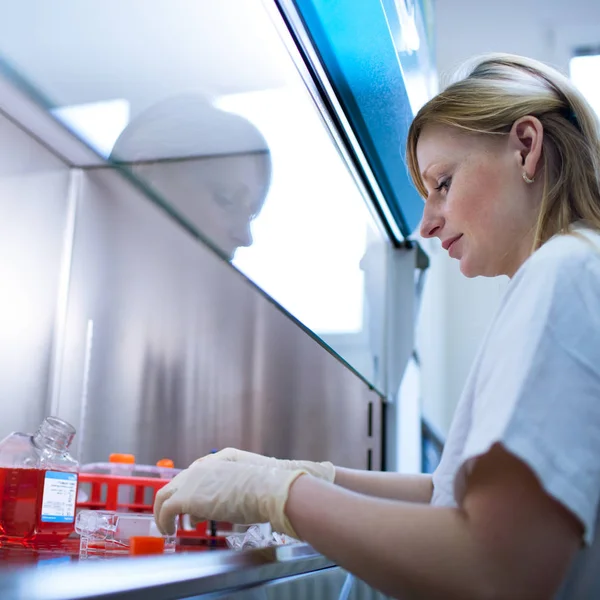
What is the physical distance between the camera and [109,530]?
0.95 m

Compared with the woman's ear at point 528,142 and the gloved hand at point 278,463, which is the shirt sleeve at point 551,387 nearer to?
the woman's ear at point 528,142

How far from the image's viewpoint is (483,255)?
1.03m

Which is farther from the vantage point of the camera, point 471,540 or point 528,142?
point 528,142

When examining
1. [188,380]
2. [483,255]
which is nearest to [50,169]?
[188,380]

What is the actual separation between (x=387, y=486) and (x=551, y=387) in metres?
0.56

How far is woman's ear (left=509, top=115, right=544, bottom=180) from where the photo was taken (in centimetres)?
98

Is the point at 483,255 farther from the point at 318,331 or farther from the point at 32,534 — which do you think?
the point at 32,534

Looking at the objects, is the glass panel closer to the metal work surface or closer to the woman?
the woman

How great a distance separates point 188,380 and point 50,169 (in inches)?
24.7

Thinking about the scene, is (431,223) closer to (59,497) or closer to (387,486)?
(387,486)

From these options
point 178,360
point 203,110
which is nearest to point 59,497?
point 203,110

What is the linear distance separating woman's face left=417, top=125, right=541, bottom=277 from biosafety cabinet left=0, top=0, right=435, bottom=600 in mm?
190

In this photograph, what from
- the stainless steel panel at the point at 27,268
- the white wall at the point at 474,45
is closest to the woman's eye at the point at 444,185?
the stainless steel panel at the point at 27,268

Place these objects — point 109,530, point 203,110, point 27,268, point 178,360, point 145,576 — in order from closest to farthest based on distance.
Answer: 1. point 145,576
2. point 203,110
3. point 109,530
4. point 27,268
5. point 178,360
